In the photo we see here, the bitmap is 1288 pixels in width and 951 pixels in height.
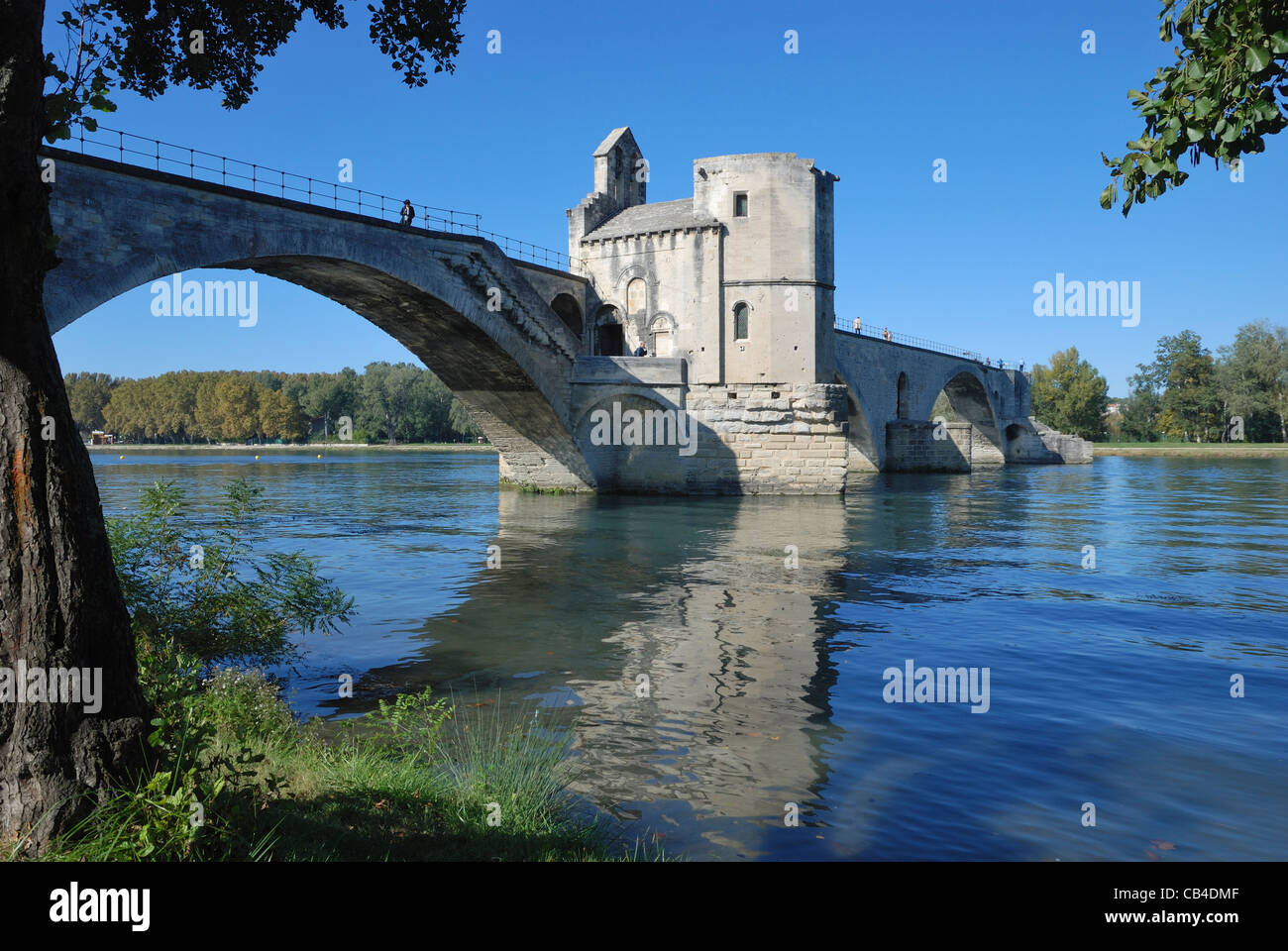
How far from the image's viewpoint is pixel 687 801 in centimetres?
538

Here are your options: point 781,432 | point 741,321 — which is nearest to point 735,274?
point 741,321

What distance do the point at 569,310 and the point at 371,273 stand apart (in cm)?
1414

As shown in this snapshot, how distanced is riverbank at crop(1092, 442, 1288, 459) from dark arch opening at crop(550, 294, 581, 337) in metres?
57.5

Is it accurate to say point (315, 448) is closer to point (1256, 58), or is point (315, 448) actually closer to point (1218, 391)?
point (1218, 391)

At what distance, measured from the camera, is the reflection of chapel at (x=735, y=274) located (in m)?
32.9

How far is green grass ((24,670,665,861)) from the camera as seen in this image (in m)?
3.66

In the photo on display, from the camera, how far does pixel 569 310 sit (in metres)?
36.4

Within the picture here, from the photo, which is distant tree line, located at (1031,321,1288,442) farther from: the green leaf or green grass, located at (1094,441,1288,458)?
the green leaf

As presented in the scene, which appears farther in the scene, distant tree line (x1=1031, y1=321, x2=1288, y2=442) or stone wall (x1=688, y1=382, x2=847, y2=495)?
distant tree line (x1=1031, y1=321, x2=1288, y2=442)

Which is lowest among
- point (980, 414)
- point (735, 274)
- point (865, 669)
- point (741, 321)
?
point (865, 669)

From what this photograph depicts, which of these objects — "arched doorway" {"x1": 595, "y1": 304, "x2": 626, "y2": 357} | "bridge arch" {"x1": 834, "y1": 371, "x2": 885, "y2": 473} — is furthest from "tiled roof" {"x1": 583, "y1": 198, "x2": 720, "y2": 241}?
"bridge arch" {"x1": 834, "y1": 371, "x2": 885, "y2": 473}

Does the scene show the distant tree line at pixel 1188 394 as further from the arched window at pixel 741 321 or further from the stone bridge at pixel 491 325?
the arched window at pixel 741 321

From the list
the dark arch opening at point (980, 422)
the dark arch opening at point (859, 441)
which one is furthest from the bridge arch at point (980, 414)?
the dark arch opening at point (859, 441)

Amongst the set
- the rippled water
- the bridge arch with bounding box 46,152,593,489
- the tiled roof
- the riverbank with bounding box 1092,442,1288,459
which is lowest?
the rippled water
